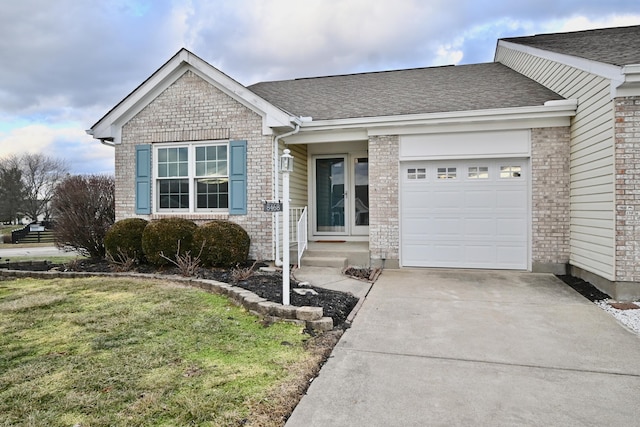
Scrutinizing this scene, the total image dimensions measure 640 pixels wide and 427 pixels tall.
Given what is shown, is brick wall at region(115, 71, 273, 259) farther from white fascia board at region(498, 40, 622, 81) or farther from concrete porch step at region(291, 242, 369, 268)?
white fascia board at region(498, 40, 622, 81)

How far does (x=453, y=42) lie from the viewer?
14.0m

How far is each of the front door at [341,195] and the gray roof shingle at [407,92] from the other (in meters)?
1.38

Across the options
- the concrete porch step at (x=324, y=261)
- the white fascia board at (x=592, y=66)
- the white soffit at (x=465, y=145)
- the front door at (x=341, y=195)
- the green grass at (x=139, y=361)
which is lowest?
the green grass at (x=139, y=361)

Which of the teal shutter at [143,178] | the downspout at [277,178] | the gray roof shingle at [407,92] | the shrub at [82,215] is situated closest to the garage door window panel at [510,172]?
the gray roof shingle at [407,92]

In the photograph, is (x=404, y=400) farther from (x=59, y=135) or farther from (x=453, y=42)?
(x=59, y=135)

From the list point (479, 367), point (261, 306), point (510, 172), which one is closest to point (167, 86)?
point (261, 306)

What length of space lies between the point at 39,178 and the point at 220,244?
41336 mm

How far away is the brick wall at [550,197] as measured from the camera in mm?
7137

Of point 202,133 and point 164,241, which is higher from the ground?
point 202,133

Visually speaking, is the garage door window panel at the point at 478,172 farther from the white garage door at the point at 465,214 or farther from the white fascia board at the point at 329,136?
the white fascia board at the point at 329,136

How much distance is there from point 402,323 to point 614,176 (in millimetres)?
3927

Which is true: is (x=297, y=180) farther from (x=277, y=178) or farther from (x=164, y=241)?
(x=164, y=241)

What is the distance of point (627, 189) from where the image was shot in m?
5.44

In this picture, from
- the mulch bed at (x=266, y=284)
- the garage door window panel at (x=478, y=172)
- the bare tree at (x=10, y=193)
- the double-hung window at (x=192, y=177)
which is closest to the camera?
the mulch bed at (x=266, y=284)
